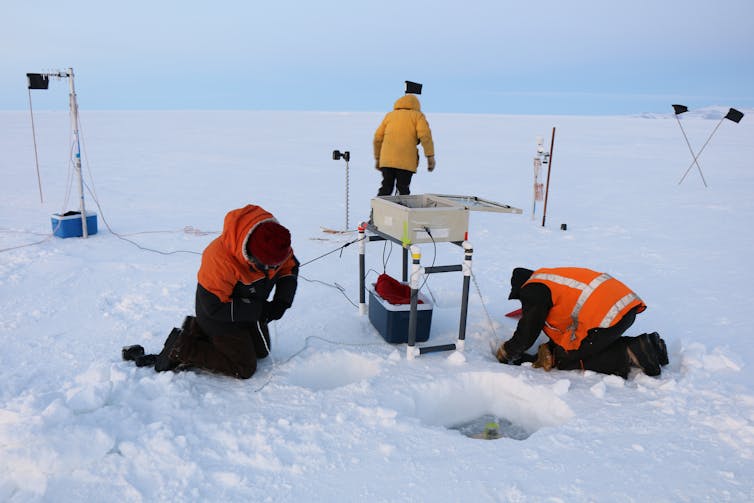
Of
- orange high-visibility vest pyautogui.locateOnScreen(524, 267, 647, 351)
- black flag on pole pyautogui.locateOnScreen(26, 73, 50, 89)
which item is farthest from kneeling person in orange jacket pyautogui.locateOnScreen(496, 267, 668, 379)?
black flag on pole pyautogui.locateOnScreen(26, 73, 50, 89)

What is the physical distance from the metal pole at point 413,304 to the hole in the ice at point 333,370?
240 mm

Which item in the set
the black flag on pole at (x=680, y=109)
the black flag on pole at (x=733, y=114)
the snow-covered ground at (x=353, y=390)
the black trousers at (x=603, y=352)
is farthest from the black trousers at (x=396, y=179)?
the black flag on pole at (x=733, y=114)

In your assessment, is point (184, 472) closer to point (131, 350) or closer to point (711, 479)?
point (131, 350)

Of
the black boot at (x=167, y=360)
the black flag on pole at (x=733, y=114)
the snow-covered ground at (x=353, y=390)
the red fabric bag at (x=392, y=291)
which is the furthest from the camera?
the black flag on pole at (x=733, y=114)

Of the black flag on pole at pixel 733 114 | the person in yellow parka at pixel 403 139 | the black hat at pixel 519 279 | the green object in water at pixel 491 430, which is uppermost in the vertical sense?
the black flag on pole at pixel 733 114

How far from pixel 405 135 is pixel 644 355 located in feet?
13.0

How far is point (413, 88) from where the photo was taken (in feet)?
23.0

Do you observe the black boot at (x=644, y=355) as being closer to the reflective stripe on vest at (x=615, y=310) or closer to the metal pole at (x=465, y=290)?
the reflective stripe on vest at (x=615, y=310)

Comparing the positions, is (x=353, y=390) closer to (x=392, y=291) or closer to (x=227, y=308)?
(x=227, y=308)

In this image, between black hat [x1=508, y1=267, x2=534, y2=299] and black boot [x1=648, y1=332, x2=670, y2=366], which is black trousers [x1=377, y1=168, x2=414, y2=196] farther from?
black boot [x1=648, y1=332, x2=670, y2=366]

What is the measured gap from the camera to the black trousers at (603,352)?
10.9 ft

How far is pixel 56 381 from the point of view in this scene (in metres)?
3.19

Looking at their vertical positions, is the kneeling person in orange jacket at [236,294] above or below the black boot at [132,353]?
above

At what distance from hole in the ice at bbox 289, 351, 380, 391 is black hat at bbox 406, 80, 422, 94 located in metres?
4.27
